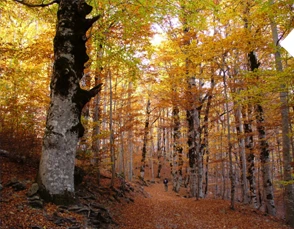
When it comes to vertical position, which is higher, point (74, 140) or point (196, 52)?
point (196, 52)

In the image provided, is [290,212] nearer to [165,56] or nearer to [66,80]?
[66,80]

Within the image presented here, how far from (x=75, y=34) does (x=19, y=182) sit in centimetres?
433

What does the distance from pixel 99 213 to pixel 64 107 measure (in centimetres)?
330

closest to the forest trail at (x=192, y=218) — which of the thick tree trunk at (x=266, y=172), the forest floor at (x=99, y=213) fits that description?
the forest floor at (x=99, y=213)

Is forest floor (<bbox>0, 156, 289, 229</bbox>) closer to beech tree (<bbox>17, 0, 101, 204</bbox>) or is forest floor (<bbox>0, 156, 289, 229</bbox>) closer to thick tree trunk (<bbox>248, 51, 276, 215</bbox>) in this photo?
beech tree (<bbox>17, 0, 101, 204</bbox>)

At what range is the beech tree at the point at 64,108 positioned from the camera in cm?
560

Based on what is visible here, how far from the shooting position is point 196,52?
11.3m

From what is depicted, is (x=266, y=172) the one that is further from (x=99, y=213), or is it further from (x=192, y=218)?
(x=99, y=213)

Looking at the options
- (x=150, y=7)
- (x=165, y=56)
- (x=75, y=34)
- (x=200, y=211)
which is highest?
(x=165, y=56)

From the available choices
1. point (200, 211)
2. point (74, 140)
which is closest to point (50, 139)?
point (74, 140)

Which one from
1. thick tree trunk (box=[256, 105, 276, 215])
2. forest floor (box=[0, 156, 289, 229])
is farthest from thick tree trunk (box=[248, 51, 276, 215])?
forest floor (box=[0, 156, 289, 229])

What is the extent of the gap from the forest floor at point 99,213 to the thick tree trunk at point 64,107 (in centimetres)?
53

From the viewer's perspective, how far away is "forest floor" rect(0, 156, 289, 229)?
4.82 m

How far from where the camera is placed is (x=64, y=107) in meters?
5.90
